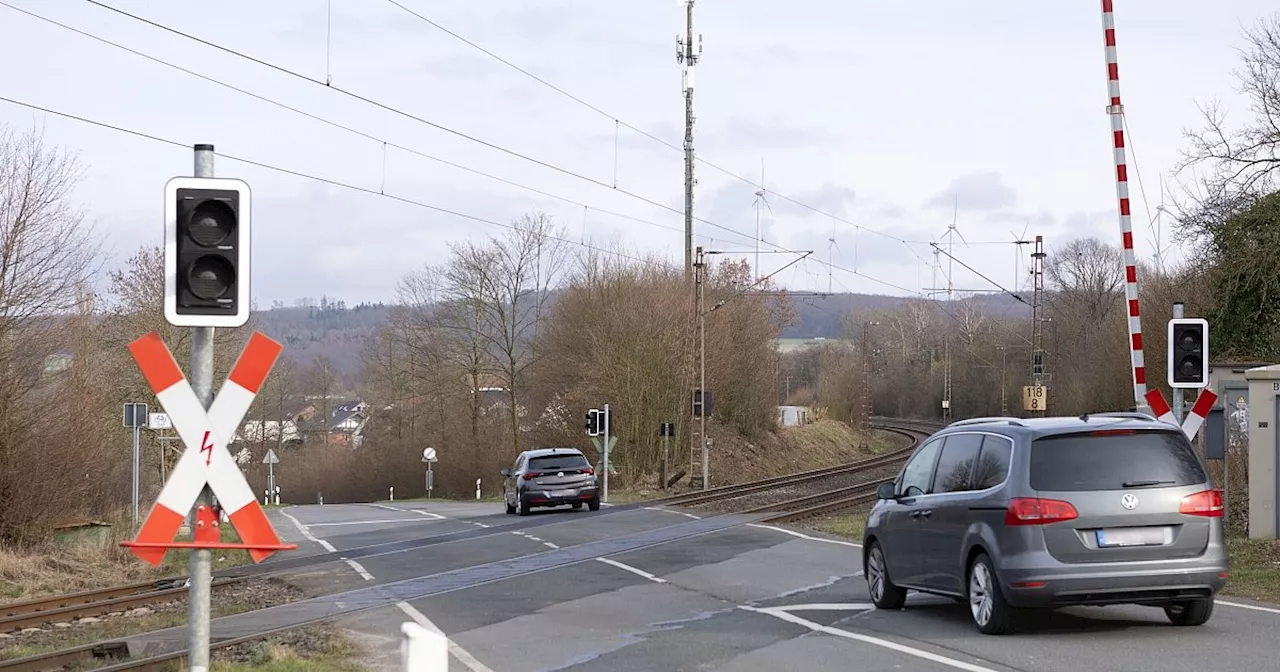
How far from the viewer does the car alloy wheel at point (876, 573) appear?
14312mm

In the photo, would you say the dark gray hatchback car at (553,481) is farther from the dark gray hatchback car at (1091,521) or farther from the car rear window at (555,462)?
the dark gray hatchback car at (1091,521)

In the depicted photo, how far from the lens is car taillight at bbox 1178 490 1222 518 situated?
1151cm

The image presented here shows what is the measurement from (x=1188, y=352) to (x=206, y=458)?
499 inches

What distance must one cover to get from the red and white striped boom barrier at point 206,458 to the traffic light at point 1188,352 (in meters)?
12.3

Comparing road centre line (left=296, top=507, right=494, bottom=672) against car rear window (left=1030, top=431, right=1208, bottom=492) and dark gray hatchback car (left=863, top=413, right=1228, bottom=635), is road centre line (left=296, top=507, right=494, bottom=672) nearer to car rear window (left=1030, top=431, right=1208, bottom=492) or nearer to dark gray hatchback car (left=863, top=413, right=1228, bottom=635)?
dark gray hatchback car (left=863, top=413, right=1228, bottom=635)

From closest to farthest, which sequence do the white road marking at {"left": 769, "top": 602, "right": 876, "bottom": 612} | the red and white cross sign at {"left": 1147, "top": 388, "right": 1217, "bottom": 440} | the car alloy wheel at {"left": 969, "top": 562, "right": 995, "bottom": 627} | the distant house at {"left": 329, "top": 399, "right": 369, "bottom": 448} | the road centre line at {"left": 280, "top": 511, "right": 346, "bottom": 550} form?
A: the car alloy wheel at {"left": 969, "top": 562, "right": 995, "bottom": 627}
the white road marking at {"left": 769, "top": 602, "right": 876, "bottom": 612}
the red and white cross sign at {"left": 1147, "top": 388, "right": 1217, "bottom": 440}
the road centre line at {"left": 280, "top": 511, "right": 346, "bottom": 550}
the distant house at {"left": 329, "top": 399, "right": 369, "bottom": 448}

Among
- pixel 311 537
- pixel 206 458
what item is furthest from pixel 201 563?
pixel 311 537

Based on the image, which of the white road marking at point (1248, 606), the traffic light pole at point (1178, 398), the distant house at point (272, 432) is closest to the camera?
the white road marking at point (1248, 606)

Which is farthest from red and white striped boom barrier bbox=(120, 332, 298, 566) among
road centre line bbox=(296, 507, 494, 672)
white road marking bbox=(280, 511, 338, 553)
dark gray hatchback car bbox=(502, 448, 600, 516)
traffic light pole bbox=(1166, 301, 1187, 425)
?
dark gray hatchback car bbox=(502, 448, 600, 516)

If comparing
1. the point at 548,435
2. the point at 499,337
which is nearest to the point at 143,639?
the point at 548,435

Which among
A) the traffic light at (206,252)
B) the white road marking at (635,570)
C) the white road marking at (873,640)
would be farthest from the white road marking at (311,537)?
the traffic light at (206,252)

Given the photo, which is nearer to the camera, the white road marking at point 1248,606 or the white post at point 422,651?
the white post at point 422,651

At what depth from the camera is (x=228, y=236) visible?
7172 mm

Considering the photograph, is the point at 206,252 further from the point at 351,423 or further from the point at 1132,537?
the point at 351,423
